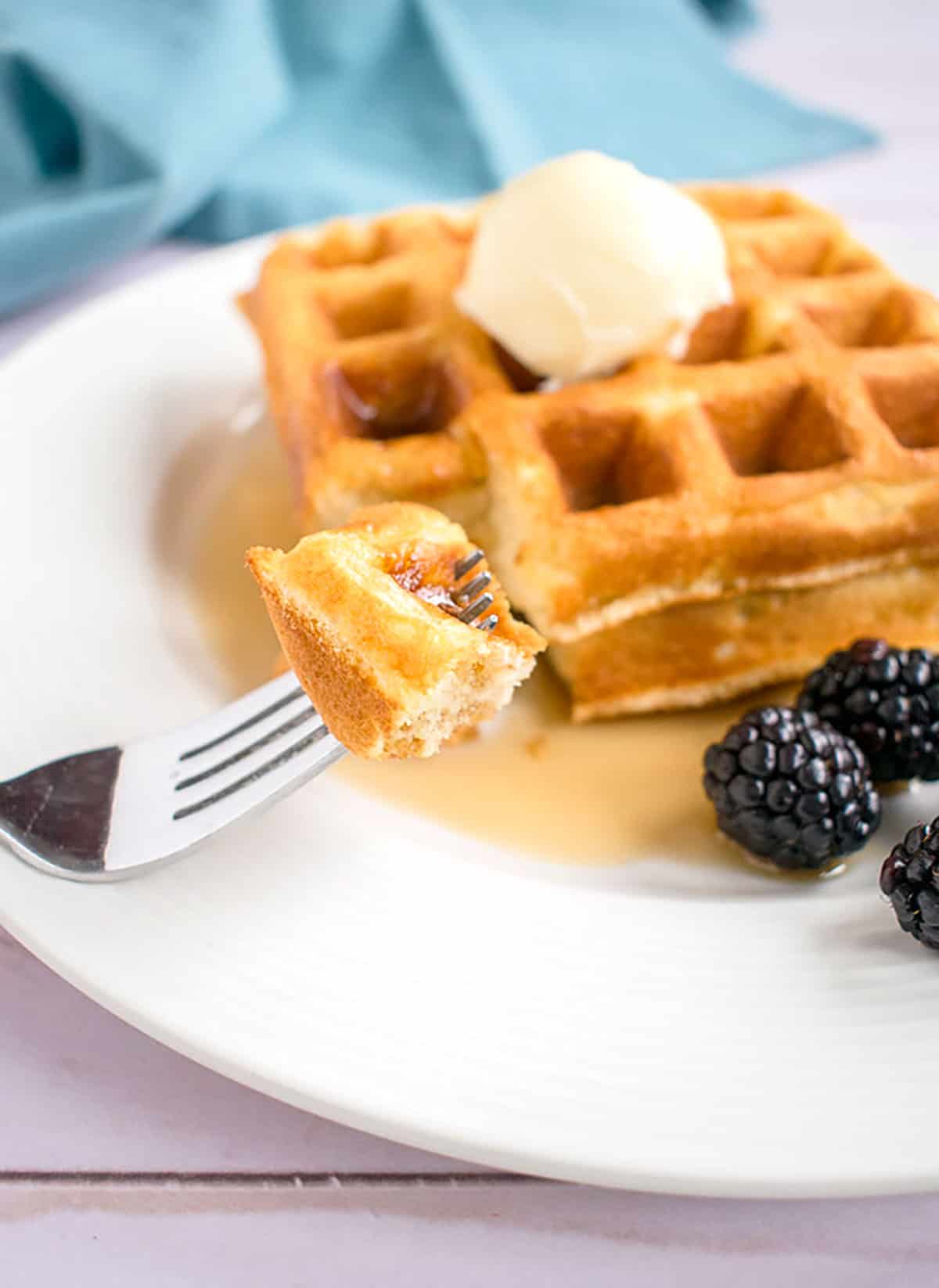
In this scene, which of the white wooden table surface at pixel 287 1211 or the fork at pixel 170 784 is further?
the fork at pixel 170 784

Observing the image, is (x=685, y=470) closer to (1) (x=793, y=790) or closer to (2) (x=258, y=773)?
(1) (x=793, y=790)

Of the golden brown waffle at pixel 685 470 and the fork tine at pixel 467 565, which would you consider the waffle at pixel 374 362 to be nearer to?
the golden brown waffle at pixel 685 470

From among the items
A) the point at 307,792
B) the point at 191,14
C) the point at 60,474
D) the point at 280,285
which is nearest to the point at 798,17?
the point at 191,14

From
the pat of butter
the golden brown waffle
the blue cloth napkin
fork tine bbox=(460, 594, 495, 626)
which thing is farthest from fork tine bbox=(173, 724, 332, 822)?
the blue cloth napkin

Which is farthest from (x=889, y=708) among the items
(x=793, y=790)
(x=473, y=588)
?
(x=473, y=588)

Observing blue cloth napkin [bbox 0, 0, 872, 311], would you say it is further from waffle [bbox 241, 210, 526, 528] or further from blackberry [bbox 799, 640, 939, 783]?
blackberry [bbox 799, 640, 939, 783]

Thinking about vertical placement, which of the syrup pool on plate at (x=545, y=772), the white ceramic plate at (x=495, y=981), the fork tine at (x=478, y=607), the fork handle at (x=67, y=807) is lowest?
the syrup pool on plate at (x=545, y=772)

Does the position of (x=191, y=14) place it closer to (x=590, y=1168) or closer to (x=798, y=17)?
(x=798, y=17)

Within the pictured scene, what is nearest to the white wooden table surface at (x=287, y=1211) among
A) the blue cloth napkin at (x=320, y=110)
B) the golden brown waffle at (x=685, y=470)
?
the golden brown waffle at (x=685, y=470)
